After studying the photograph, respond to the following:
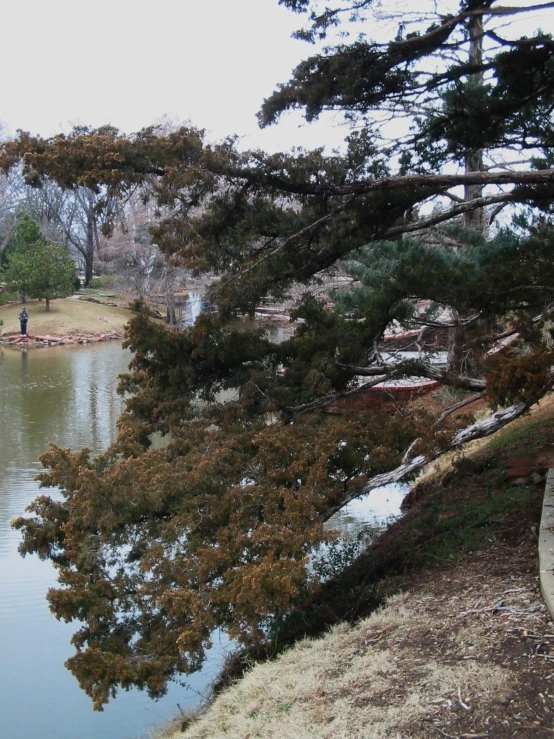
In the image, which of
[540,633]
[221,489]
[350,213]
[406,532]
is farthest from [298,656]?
[350,213]

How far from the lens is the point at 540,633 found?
164 inches

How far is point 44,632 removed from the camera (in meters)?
7.77

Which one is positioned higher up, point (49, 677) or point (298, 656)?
point (298, 656)

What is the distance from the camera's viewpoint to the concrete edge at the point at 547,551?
444 centimetres

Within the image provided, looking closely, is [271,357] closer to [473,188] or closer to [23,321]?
[473,188]

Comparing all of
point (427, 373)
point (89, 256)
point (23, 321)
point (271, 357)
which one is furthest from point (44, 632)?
point (89, 256)

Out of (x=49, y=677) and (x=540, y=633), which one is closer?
(x=540, y=633)

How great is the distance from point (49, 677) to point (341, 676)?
12.5ft

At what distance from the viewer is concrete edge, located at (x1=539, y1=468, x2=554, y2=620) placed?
4441mm

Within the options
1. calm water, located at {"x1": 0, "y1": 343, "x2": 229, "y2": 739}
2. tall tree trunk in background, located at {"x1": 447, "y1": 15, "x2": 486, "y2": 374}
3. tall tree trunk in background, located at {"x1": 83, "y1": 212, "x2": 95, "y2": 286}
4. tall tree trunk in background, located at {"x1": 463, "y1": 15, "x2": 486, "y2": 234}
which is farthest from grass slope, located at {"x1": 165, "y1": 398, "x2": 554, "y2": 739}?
tall tree trunk in background, located at {"x1": 83, "y1": 212, "x2": 95, "y2": 286}

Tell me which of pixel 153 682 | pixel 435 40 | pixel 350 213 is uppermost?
pixel 435 40

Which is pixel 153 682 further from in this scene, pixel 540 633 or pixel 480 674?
pixel 540 633

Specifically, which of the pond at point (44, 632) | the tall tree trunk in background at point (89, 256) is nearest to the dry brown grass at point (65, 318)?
the tall tree trunk in background at point (89, 256)

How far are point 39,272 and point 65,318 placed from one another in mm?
2664
